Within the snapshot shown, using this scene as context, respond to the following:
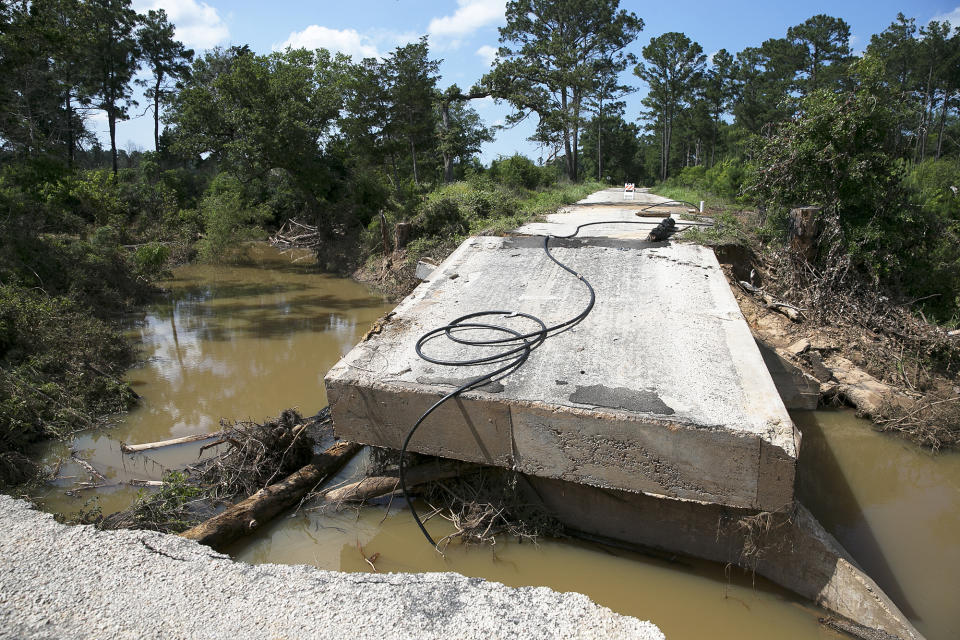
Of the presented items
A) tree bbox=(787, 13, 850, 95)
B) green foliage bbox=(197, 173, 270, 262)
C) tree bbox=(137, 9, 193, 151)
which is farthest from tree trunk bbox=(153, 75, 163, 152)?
tree bbox=(787, 13, 850, 95)

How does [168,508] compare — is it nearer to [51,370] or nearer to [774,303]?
[51,370]

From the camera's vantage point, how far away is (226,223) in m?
16.4

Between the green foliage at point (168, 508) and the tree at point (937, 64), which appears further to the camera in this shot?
the tree at point (937, 64)

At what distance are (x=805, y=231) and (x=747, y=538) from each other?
568 centimetres

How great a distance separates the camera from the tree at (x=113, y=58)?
2611 cm

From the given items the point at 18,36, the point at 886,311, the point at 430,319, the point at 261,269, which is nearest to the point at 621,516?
the point at 430,319

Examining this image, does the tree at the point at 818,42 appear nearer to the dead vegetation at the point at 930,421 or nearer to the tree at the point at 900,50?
the tree at the point at 900,50

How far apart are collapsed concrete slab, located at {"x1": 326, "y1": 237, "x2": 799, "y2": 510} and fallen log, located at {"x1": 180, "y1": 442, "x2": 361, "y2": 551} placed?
2.27 ft

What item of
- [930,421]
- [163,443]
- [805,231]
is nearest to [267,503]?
[163,443]

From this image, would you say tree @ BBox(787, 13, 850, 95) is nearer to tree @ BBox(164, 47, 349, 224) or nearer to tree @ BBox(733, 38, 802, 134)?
tree @ BBox(733, 38, 802, 134)

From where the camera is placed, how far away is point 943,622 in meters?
3.66

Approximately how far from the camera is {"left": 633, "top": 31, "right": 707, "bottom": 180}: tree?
1574 inches

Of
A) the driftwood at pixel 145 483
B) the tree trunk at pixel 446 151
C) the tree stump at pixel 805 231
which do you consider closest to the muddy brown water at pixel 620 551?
the driftwood at pixel 145 483

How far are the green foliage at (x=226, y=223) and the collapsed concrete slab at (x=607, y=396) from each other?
12645mm
